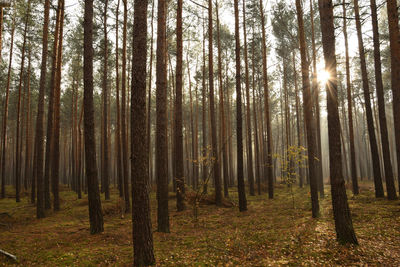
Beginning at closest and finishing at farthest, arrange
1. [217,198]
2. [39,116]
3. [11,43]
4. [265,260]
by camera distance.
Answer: [265,260], [39,116], [217,198], [11,43]

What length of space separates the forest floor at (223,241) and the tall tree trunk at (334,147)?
420 millimetres

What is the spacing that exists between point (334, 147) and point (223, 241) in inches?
161

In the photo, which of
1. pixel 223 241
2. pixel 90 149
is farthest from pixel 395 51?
pixel 90 149

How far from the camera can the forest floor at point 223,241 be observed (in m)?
5.21

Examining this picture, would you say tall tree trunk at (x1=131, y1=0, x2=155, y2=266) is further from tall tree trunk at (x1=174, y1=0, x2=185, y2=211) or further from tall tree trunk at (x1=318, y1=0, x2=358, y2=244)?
tall tree trunk at (x1=174, y1=0, x2=185, y2=211)

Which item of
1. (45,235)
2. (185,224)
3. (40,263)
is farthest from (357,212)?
(45,235)

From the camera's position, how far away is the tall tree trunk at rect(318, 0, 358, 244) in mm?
5785

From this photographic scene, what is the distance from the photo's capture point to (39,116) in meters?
11.5

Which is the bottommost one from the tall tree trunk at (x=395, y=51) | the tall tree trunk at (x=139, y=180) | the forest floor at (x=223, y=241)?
the forest floor at (x=223, y=241)

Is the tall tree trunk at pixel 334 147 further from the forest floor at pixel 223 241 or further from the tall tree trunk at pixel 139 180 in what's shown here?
the tall tree trunk at pixel 139 180

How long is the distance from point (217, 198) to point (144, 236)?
31.2 feet

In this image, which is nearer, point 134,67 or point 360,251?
point 134,67

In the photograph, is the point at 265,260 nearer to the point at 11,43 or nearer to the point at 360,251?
the point at 360,251

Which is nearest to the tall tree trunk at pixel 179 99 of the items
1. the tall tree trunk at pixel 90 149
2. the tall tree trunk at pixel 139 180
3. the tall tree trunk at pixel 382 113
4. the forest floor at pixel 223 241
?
the forest floor at pixel 223 241
